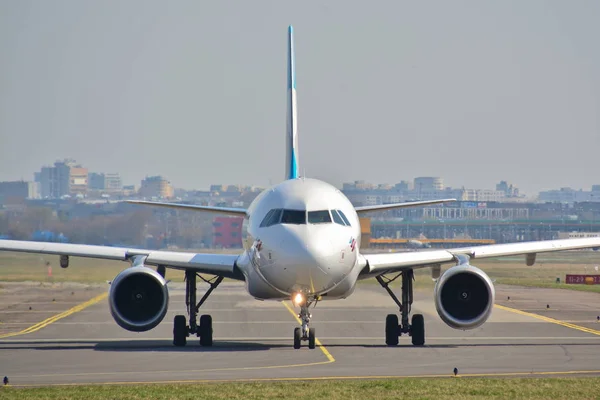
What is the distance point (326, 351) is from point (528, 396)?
28.5 feet

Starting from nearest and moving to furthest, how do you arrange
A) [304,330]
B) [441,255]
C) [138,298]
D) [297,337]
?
[304,330], [297,337], [138,298], [441,255]

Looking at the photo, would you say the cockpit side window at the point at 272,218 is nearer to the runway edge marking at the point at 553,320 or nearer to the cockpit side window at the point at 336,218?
the cockpit side window at the point at 336,218

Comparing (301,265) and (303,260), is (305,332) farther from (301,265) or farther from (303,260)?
(303,260)

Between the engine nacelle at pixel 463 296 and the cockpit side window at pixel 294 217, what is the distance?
166 inches

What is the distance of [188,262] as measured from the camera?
29094mm

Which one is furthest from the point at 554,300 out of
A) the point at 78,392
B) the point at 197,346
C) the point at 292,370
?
the point at 78,392

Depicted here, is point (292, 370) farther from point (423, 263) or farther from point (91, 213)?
point (91, 213)

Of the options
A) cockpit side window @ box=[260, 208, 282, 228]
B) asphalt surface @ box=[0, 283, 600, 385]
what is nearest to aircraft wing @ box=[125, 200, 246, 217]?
asphalt surface @ box=[0, 283, 600, 385]

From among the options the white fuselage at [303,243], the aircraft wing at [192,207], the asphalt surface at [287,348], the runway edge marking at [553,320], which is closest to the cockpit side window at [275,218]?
the white fuselage at [303,243]

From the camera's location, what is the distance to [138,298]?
28.1m

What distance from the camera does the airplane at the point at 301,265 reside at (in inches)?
1005

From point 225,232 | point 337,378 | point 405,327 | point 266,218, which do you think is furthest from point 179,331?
point 225,232

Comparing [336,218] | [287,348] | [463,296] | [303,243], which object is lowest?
[287,348]

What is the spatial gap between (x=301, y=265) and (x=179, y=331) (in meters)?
5.30
